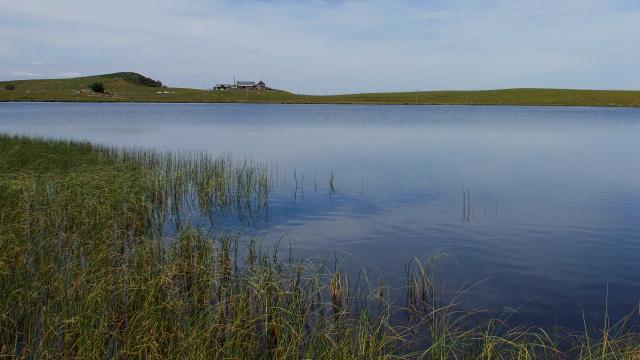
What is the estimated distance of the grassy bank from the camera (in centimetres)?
725

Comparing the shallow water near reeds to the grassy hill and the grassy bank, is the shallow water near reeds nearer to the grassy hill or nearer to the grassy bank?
the grassy bank

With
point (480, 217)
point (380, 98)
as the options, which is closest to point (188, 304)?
point (480, 217)

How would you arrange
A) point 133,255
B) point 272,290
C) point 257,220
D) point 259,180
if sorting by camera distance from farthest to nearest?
point 259,180 → point 257,220 → point 133,255 → point 272,290

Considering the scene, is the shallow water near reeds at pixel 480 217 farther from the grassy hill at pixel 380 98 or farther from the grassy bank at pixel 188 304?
the grassy hill at pixel 380 98

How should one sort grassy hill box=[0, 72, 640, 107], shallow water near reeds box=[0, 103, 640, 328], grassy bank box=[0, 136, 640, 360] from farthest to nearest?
grassy hill box=[0, 72, 640, 107] → shallow water near reeds box=[0, 103, 640, 328] → grassy bank box=[0, 136, 640, 360]

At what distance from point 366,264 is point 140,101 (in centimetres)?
16262

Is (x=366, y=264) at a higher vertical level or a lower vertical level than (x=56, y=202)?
lower

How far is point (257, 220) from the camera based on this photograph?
17.9 metres

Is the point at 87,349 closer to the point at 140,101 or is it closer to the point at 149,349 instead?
the point at 149,349

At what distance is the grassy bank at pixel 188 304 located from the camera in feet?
23.8

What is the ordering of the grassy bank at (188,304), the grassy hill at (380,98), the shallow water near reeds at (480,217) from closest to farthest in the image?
1. the grassy bank at (188,304)
2. the shallow water near reeds at (480,217)
3. the grassy hill at (380,98)

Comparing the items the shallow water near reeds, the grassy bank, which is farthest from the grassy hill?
the grassy bank

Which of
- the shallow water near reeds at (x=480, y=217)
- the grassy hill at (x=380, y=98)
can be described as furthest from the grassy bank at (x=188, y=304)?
the grassy hill at (x=380, y=98)

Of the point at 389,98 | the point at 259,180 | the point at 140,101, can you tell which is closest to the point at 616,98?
the point at 389,98
